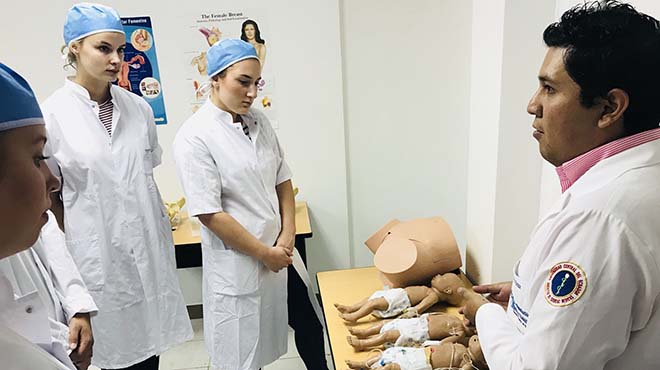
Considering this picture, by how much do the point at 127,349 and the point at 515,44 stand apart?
6.26 feet

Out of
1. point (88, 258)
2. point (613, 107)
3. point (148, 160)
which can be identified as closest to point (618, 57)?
point (613, 107)

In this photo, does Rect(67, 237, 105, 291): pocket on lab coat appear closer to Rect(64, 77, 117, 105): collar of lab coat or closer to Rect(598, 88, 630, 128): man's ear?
Rect(64, 77, 117, 105): collar of lab coat

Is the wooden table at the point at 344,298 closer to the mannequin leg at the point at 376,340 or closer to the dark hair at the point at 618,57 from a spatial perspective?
the mannequin leg at the point at 376,340

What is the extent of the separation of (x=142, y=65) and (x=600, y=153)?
2524mm

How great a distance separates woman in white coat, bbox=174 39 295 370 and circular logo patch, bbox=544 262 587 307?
117cm

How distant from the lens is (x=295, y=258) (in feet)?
7.00

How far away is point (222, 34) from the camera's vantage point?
106 inches

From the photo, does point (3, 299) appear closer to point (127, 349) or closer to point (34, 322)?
point (34, 322)

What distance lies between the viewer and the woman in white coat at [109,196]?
1737mm

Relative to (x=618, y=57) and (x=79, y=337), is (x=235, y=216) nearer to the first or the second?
(x=79, y=337)

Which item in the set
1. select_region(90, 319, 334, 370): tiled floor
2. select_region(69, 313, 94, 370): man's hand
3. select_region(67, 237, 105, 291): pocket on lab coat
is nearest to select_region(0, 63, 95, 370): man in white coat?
select_region(69, 313, 94, 370): man's hand

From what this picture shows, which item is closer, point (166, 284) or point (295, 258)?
point (166, 284)

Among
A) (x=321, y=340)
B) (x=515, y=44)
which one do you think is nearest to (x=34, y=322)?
(x=321, y=340)

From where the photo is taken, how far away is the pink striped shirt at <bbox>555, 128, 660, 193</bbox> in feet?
2.88
